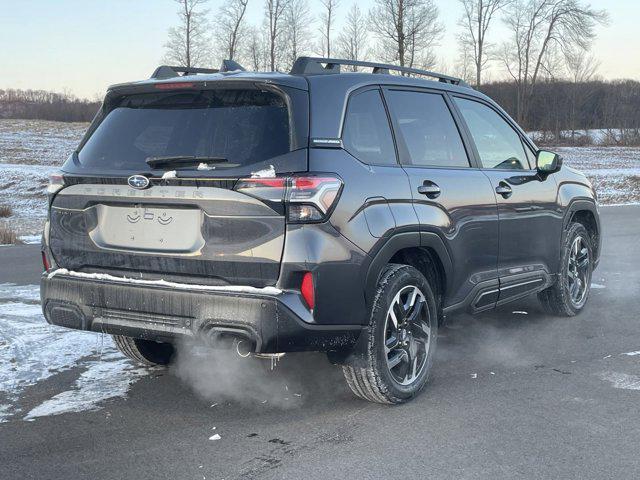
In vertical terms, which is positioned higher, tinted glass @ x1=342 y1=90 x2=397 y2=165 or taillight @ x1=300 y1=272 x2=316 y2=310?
tinted glass @ x1=342 y1=90 x2=397 y2=165

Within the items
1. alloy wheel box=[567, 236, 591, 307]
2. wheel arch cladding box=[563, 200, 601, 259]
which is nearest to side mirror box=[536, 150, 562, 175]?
wheel arch cladding box=[563, 200, 601, 259]

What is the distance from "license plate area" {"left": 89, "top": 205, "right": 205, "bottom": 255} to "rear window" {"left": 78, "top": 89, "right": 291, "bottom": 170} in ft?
0.83

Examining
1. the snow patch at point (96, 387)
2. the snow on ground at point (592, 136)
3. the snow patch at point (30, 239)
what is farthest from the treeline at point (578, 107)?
the snow patch at point (96, 387)

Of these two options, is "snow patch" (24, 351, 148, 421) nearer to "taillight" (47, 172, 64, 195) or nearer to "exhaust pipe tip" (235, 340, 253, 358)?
"exhaust pipe tip" (235, 340, 253, 358)

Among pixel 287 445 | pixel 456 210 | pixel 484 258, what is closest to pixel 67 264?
pixel 287 445

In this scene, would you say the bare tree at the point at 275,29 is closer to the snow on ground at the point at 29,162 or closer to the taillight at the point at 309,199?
the snow on ground at the point at 29,162

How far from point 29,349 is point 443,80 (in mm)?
3438

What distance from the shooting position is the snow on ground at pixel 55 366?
14.4 ft

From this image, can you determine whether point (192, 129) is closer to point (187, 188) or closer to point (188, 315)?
point (187, 188)

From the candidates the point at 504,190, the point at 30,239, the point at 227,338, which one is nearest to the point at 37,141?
the point at 30,239

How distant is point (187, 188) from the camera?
3881mm

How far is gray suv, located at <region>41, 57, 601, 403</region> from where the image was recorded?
12.4 feet

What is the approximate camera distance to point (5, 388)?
4652mm

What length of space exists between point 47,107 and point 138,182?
7103 centimetres
